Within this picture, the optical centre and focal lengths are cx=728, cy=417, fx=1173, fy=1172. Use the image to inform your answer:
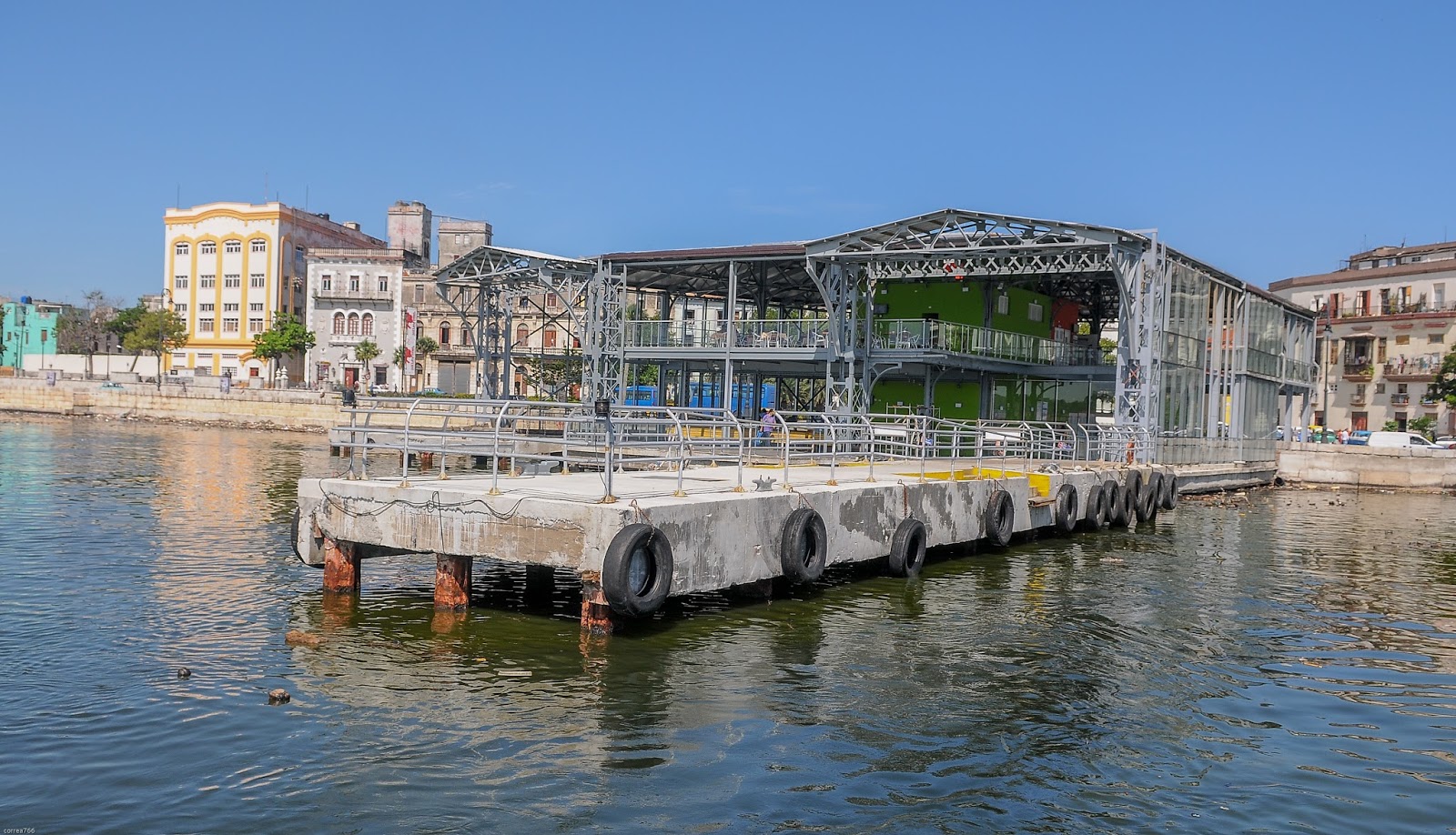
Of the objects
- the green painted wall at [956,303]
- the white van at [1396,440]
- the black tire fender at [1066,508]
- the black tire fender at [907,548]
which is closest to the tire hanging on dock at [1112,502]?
the black tire fender at [1066,508]

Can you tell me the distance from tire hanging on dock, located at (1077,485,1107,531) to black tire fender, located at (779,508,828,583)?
13.3 m

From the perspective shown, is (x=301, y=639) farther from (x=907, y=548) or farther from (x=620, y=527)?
(x=907, y=548)

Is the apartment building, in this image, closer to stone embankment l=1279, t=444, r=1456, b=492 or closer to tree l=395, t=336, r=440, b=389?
stone embankment l=1279, t=444, r=1456, b=492

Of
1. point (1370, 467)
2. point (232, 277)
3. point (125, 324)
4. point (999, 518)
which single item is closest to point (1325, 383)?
point (1370, 467)

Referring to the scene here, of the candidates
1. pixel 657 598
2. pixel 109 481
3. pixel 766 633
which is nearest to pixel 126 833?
pixel 657 598

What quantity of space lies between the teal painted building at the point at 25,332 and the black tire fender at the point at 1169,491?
438 feet

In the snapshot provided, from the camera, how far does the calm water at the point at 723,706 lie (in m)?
8.71

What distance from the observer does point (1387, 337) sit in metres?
78.1

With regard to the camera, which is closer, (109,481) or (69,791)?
(69,791)

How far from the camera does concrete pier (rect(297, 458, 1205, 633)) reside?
44.3ft

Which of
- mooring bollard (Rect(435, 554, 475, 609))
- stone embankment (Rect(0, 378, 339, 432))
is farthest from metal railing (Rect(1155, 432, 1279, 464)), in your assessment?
stone embankment (Rect(0, 378, 339, 432))

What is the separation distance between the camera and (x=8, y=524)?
22.4 m

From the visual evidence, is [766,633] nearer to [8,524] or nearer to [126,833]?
[126,833]

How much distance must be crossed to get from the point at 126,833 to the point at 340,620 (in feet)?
22.4
